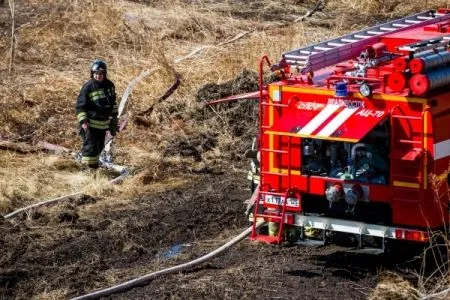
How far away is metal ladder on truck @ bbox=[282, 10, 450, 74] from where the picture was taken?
9.40 metres

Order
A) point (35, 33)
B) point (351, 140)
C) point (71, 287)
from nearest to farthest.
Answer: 1. point (351, 140)
2. point (71, 287)
3. point (35, 33)

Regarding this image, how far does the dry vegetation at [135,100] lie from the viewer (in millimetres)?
10906

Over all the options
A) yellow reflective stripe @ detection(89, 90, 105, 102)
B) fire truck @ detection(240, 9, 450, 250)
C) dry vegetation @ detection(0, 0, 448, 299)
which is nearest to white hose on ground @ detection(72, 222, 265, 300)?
dry vegetation @ detection(0, 0, 448, 299)

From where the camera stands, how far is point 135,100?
15844mm

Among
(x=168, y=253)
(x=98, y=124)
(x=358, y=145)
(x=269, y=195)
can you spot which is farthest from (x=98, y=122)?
(x=358, y=145)

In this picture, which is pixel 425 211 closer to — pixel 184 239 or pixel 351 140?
pixel 351 140

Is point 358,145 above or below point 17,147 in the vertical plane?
above

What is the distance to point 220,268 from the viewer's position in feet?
31.2

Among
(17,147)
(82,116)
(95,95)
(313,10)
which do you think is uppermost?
(313,10)

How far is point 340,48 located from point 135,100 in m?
6.56

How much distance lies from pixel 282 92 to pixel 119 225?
2618 mm

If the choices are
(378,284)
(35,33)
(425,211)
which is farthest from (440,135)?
(35,33)

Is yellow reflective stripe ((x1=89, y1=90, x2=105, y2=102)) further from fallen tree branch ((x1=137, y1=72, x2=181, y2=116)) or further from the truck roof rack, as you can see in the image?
the truck roof rack

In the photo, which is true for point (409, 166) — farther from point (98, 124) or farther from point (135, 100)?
point (135, 100)
